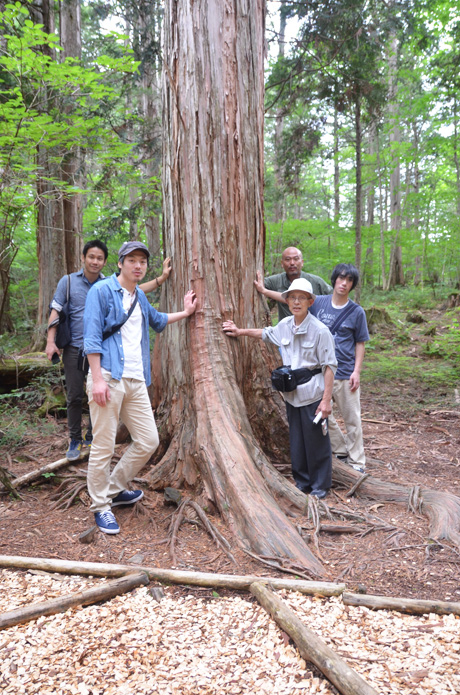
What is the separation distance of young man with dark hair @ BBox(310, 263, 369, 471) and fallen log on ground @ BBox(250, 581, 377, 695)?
93.0 inches

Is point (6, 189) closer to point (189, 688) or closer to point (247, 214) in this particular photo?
point (247, 214)

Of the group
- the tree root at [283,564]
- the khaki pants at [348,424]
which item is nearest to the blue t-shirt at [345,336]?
the khaki pants at [348,424]

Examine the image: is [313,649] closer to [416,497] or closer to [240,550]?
[240,550]

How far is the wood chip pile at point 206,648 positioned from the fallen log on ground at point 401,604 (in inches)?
1.7

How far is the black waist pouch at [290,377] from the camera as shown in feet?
13.1

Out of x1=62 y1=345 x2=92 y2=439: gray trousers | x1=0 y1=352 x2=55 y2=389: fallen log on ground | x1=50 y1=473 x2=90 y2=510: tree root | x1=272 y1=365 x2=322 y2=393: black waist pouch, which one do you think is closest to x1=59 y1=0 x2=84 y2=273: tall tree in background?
x1=0 y1=352 x2=55 y2=389: fallen log on ground

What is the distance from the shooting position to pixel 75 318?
15.1 feet

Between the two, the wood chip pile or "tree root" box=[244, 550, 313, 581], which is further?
"tree root" box=[244, 550, 313, 581]

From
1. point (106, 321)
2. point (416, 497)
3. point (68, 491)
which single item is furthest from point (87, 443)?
point (416, 497)

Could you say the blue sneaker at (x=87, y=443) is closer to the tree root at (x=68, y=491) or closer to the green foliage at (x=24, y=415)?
the tree root at (x=68, y=491)

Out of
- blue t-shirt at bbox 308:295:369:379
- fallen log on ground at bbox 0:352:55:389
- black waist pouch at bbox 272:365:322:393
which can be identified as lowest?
fallen log on ground at bbox 0:352:55:389

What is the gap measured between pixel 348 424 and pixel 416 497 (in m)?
0.95

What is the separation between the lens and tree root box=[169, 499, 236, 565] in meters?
3.19

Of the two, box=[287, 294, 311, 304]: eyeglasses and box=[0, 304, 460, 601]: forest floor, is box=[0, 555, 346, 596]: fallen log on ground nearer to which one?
box=[0, 304, 460, 601]: forest floor
